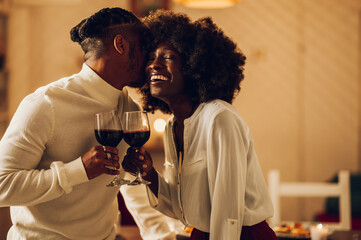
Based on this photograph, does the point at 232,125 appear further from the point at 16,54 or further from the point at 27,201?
the point at 16,54

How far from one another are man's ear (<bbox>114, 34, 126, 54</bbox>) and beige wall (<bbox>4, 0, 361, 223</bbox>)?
358 cm

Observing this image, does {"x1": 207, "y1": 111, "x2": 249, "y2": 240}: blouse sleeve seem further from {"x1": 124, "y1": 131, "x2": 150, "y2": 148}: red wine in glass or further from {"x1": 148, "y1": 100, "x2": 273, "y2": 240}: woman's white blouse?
{"x1": 124, "y1": 131, "x2": 150, "y2": 148}: red wine in glass

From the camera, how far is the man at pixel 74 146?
4.01 feet

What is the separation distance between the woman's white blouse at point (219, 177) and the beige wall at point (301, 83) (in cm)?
356

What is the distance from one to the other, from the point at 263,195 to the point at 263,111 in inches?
141

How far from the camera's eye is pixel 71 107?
136cm

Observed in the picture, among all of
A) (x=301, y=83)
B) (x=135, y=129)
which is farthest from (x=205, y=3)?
(x=135, y=129)

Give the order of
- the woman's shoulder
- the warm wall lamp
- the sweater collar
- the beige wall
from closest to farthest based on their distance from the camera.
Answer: the woman's shoulder, the sweater collar, the warm wall lamp, the beige wall

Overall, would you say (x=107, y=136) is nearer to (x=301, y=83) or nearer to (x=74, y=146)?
(x=74, y=146)

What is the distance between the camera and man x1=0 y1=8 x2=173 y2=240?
48.1 inches

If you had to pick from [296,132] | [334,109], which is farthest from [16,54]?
[334,109]

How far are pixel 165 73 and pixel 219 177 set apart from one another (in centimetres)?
40

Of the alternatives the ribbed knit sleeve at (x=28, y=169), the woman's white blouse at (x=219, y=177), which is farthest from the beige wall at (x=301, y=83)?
the ribbed knit sleeve at (x=28, y=169)

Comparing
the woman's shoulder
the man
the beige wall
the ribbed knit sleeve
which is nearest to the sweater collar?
the man
